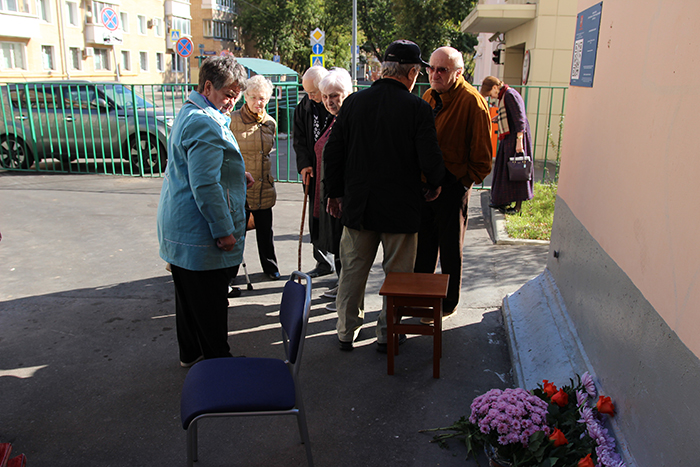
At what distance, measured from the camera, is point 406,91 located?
3586 millimetres

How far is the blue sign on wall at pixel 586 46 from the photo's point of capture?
145 inches

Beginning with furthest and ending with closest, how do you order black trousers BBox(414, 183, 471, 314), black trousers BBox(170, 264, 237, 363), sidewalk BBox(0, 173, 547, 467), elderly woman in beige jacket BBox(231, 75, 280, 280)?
elderly woman in beige jacket BBox(231, 75, 280, 280) < black trousers BBox(414, 183, 471, 314) < black trousers BBox(170, 264, 237, 363) < sidewalk BBox(0, 173, 547, 467)

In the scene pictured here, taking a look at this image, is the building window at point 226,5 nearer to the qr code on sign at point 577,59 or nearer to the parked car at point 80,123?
the parked car at point 80,123

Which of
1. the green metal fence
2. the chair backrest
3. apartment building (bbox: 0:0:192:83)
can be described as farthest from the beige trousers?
apartment building (bbox: 0:0:192:83)

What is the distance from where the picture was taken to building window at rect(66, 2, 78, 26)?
3453cm

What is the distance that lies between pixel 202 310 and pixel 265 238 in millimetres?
1898

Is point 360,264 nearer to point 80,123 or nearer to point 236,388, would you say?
point 236,388

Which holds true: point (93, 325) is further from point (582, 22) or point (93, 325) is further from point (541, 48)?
point (541, 48)

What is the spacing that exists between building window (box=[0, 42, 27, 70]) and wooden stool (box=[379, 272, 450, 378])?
108 feet

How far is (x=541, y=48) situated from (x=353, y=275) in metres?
10.7

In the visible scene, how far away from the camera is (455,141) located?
4000mm

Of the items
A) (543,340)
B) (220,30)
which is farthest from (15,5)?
(543,340)

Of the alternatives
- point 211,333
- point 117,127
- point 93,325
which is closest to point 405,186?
point 211,333

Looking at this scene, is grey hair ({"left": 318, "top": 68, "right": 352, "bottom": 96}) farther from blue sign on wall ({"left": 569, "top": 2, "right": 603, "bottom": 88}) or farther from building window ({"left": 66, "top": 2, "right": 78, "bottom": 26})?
→ building window ({"left": 66, "top": 2, "right": 78, "bottom": 26})
